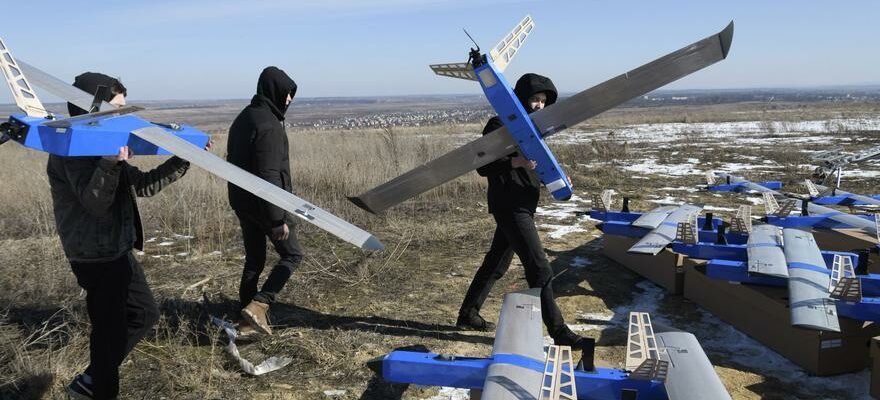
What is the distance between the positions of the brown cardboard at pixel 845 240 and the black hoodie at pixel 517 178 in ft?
10.3

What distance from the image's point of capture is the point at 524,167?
364 cm

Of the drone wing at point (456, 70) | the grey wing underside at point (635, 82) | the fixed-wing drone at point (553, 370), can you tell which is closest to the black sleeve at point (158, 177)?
the fixed-wing drone at point (553, 370)

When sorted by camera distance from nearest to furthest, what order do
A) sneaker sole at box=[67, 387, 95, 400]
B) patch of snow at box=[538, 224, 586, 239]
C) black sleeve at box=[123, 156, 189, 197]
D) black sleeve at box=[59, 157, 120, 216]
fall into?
black sleeve at box=[59, 157, 120, 216] → sneaker sole at box=[67, 387, 95, 400] → black sleeve at box=[123, 156, 189, 197] → patch of snow at box=[538, 224, 586, 239]

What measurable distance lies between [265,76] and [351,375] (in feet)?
6.93

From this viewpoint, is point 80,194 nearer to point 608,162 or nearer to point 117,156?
point 117,156

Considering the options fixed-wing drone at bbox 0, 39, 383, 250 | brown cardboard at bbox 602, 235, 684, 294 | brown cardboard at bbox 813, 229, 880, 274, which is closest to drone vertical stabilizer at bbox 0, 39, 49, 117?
fixed-wing drone at bbox 0, 39, 383, 250

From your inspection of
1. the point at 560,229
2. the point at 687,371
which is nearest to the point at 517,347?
the point at 687,371

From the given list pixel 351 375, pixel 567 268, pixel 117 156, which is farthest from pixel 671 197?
pixel 117 156

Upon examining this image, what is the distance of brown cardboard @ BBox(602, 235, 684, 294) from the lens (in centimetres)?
479

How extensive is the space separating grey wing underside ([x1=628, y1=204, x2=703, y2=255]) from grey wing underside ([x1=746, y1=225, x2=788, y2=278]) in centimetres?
59

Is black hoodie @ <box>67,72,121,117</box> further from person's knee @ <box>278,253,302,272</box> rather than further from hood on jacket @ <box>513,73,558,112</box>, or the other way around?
hood on jacket @ <box>513,73,558,112</box>

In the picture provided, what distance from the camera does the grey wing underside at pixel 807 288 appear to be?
2.91 m

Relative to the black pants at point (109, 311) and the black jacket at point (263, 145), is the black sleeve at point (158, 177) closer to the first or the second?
the black pants at point (109, 311)

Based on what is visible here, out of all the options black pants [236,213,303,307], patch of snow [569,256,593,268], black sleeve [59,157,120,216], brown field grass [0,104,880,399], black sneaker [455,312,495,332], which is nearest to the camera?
black sleeve [59,157,120,216]
